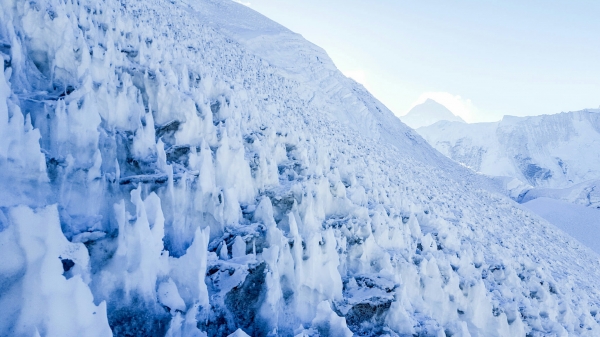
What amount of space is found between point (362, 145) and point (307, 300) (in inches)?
833

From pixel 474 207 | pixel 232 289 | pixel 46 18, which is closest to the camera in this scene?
pixel 232 289

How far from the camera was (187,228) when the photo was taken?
7141 mm

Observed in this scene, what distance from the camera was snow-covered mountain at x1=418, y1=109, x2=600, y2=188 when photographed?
296 ft

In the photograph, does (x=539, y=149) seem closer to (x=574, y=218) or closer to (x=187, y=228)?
(x=574, y=218)

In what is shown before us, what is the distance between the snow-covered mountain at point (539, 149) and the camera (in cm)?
9025

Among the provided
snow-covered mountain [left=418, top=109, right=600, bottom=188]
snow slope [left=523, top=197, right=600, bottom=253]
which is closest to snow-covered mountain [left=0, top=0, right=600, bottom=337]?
snow slope [left=523, top=197, right=600, bottom=253]

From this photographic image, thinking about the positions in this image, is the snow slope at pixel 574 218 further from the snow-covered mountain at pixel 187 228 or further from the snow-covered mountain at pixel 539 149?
the snow-covered mountain at pixel 539 149

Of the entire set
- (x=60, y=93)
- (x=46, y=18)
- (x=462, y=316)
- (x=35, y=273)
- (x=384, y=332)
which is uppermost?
(x=46, y=18)

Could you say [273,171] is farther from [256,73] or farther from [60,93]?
[256,73]

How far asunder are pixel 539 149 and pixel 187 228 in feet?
363

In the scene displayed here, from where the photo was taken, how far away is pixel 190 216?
7.44 metres

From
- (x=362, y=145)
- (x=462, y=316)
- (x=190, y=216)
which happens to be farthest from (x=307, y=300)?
(x=362, y=145)

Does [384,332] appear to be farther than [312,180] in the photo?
No

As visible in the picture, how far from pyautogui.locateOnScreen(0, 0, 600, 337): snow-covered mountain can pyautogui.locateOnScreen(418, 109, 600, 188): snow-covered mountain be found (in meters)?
87.1
